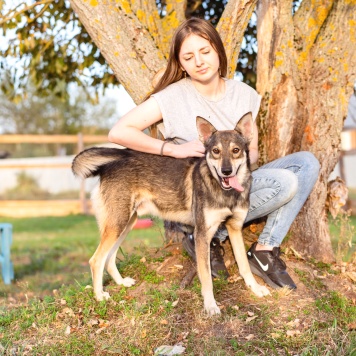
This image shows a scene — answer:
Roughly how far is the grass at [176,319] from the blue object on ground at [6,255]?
246 cm

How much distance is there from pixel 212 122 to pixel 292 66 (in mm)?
1121

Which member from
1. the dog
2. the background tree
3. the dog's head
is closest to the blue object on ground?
the dog

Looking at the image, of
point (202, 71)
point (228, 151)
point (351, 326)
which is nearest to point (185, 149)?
point (228, 151)

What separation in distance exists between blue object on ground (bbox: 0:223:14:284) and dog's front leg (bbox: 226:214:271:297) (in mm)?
3797

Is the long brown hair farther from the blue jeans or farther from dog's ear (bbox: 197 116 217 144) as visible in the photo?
the blue jeans

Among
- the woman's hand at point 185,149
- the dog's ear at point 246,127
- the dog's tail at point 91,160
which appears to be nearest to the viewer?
the dog's ear at point 246,127

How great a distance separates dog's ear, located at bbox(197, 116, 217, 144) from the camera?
3818 mm

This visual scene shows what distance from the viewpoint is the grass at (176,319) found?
3570mm

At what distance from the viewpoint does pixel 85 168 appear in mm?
4230

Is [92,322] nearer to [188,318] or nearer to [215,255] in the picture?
[188,318]

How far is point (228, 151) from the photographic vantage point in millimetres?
3689

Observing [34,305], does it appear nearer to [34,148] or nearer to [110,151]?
[110,151]

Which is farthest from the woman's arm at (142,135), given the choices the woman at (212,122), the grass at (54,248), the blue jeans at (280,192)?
the grass at (54,248)

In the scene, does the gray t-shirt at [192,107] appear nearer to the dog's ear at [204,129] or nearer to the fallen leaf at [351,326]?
the dog's ear at [204,129]
